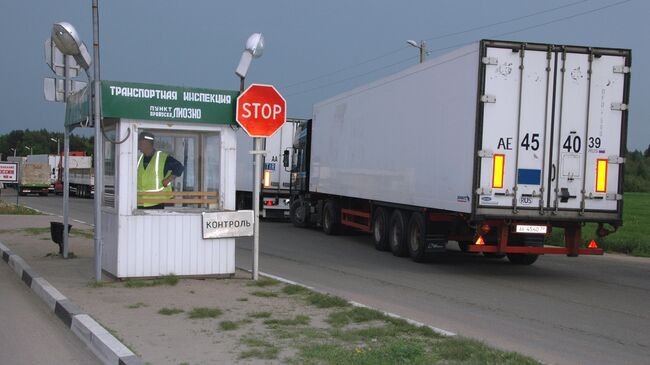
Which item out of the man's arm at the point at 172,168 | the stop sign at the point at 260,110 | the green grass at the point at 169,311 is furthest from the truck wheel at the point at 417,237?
the green grass at the point at 169,311

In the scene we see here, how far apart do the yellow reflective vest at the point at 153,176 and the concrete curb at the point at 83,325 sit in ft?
6.20

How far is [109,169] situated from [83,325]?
3.95 meters

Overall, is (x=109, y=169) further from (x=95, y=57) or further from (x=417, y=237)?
(x=417, y=237)

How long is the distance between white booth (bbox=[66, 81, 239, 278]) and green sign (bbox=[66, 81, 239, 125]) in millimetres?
14

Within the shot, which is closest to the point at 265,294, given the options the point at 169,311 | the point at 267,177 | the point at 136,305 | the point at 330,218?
the point at 169,311

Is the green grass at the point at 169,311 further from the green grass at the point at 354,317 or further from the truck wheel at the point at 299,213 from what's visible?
the truck wheel at the point at 299,213

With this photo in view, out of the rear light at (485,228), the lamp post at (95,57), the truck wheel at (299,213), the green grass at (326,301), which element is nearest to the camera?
the green grass at (326,301)

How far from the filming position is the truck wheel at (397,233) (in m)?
Result: 15.0

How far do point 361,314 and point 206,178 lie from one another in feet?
14.3

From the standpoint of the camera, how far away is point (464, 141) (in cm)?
1184

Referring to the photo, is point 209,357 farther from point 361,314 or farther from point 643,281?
point 643,281

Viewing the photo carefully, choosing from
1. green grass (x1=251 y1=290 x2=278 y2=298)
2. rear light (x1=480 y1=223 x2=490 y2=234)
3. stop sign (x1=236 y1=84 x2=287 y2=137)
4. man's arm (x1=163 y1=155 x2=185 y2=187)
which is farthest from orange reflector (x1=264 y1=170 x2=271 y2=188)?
green grass (x1=251 y1=290 x2=278 y2=298)

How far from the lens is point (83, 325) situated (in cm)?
706

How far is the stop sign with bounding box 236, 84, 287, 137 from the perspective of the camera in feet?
33.5
